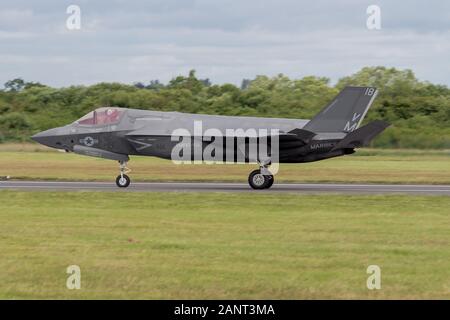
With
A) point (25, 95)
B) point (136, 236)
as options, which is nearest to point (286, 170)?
point (136, 236)

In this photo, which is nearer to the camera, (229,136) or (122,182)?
(229,136)

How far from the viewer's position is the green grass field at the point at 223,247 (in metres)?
13.3

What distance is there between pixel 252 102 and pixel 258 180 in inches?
1355

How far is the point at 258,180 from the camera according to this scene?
1183 inches

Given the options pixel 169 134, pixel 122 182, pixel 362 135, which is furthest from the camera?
pixel 122 182

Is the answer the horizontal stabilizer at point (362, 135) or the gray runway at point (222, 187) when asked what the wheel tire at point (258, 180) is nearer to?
the gray runway at point (222, 187)

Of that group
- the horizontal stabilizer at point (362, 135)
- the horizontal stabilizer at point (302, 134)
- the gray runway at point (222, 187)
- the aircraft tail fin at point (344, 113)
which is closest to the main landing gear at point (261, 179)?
the gray runway at point (222, 187)

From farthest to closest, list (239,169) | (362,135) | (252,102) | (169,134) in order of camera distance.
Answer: (252,102), (239,169), (169,134), (362,135)

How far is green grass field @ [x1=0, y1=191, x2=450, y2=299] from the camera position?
43.5ft

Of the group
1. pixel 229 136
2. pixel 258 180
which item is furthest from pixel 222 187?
pixel 229 136

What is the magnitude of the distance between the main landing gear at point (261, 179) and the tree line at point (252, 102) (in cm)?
2271

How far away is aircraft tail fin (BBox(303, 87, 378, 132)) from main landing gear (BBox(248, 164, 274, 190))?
1.95 meters

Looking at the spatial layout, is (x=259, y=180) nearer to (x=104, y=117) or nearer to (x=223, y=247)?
(x=104, y=117)

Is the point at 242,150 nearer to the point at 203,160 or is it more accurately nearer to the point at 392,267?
the point at 203,160
